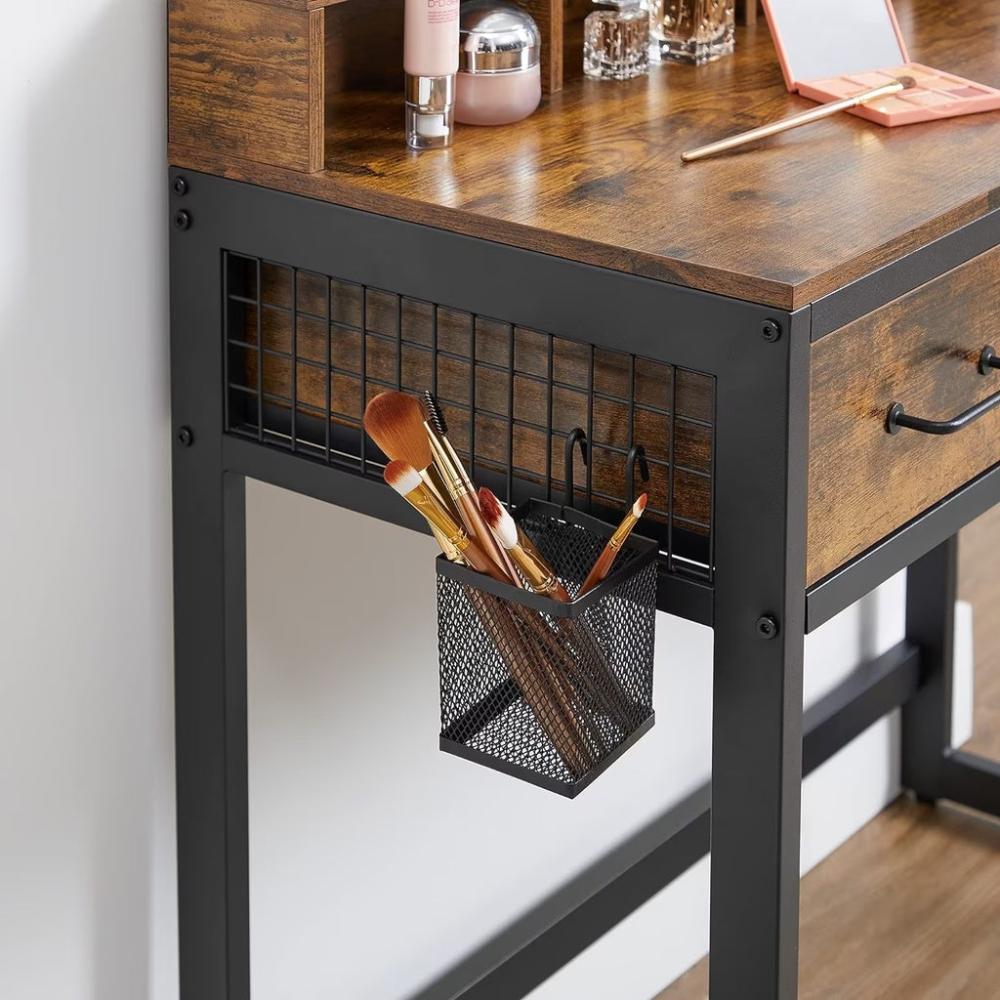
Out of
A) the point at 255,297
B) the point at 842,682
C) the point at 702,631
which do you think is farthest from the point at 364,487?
the point at 842,682

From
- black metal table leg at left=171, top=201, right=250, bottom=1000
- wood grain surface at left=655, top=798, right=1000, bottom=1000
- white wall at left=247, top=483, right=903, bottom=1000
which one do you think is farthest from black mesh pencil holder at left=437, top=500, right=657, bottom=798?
wood grain surface at left=655, top=798, right=1000, bottom=1000

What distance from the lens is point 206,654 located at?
1.34m

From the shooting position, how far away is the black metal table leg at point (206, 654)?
1.27 m

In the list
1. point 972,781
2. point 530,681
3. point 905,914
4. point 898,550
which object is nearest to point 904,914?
point 905,914

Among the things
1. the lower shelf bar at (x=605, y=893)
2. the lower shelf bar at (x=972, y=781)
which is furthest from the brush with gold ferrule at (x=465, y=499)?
the lower shelf bar at (x=972, y=781)

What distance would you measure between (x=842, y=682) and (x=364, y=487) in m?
1.17

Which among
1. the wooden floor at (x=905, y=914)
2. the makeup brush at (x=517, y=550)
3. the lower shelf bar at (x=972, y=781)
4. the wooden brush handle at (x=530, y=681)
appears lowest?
the wooden floor at (x=905, y=914)

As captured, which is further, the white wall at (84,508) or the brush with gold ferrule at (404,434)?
the white wall at (84,508)

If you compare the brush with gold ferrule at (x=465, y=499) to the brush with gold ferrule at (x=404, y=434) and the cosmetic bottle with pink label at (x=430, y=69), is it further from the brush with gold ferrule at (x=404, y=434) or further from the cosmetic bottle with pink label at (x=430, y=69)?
the cosmetic bottle with pink label at (x=430, y=69)

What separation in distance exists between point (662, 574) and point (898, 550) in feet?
0.57

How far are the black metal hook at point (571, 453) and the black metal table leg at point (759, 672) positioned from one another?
0.36ft

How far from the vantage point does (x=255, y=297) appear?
4.14 feet

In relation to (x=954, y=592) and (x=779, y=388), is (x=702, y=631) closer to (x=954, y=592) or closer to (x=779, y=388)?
(x=954, y=592)

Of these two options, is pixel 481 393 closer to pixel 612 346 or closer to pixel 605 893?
pixel 612 346
